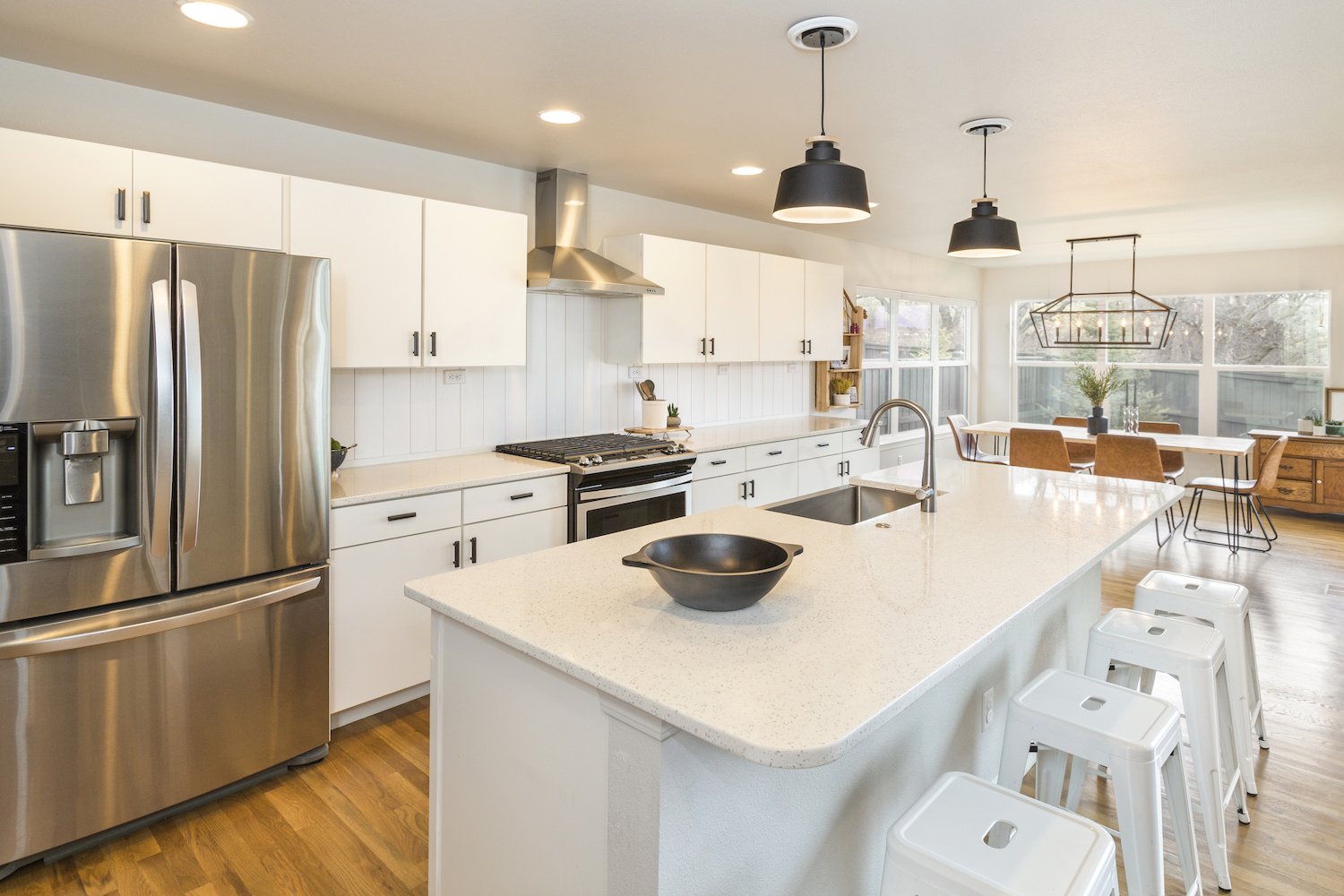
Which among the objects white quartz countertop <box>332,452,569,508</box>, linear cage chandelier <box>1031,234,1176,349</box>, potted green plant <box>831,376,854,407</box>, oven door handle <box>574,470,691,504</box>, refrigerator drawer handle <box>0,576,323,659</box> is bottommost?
refrigerator drawer handle <box>0,576,323,659</box>

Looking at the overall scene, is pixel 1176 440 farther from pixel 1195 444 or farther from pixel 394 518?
pixel 394 518

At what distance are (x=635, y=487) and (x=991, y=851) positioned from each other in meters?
2.55

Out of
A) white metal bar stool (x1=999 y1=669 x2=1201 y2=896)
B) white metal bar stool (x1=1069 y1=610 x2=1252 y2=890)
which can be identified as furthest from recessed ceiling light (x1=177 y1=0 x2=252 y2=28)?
white metal bar stool (x1=1069 y1=610 x2=1252 y2=890)

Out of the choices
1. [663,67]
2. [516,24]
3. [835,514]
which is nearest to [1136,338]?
[835,514]

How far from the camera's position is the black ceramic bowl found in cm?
147

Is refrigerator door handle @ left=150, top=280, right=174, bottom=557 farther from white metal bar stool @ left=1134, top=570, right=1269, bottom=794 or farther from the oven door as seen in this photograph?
white metal bar stool @ left=1134, top=570, right=1269, bottom=794

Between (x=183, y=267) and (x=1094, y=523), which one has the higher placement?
(x=183, y=267)

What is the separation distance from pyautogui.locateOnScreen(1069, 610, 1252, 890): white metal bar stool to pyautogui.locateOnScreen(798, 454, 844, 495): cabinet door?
8.66ft

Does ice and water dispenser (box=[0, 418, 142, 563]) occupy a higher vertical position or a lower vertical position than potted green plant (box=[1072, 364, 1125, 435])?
lower

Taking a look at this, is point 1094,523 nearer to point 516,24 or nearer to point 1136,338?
point 516,24

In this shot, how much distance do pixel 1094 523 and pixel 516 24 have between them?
2307 millimetres

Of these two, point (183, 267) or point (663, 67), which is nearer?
point (183, 267)

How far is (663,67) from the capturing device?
2.53m

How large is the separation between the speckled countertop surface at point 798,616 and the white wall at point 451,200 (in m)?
1.68
